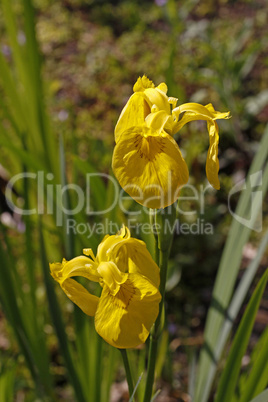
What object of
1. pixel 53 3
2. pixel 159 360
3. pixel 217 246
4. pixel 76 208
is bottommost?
pixel 159 360

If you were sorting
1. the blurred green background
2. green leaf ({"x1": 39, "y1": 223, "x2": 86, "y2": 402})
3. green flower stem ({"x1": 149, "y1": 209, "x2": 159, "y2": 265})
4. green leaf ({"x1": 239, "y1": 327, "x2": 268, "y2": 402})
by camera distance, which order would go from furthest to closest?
the blurred green background, green leaf ({"x1": 39, "y1": 223, "x2": 86, "y2": 402}), green leaf ({"x1": 239, "y1": 327, "x2": 268, "y2": 402}), green flower stem ({"x1": 149, "y1": 209, "x2": 159, "y2": 265})

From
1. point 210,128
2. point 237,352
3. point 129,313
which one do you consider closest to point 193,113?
point 210,128

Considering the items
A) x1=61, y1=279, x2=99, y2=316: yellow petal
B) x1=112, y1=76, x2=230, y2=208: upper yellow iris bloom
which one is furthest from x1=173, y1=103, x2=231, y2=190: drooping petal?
x1=61, y1=279, x2=99, y2=316: yellow petal

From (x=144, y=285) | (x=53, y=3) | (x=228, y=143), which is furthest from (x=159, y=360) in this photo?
(x=53, y=3)

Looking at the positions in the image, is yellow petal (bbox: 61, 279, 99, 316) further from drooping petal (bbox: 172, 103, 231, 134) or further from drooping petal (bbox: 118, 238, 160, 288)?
drooping petal (bbox: 172, 103, 231, 134)

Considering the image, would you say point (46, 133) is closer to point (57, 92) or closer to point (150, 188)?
point (150, 188)

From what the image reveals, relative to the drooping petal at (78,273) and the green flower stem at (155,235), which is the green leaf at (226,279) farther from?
the drooping petal at (78,273)
